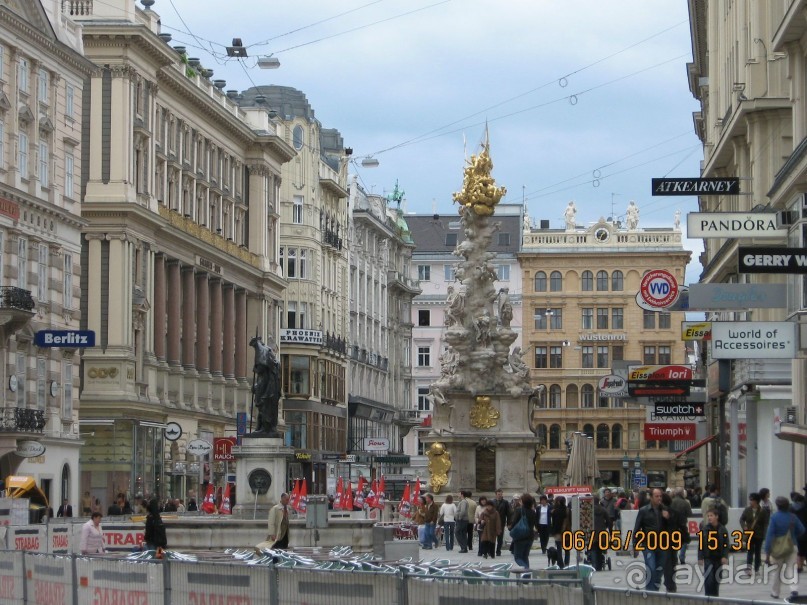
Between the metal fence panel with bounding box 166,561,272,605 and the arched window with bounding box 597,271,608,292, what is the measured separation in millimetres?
123457

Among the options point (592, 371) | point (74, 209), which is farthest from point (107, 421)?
point (592, 371)

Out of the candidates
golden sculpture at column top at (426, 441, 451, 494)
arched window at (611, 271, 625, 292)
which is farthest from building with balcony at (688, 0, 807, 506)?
arched window at (611, 271, 625, 292)

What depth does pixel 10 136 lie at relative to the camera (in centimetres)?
5928

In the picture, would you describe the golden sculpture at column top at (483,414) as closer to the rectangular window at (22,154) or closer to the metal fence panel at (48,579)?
the rectangular window at (22,154)

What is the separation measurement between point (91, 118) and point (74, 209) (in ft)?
31.6

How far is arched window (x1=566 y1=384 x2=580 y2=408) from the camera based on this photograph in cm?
14012

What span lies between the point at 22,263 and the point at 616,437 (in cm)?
8420

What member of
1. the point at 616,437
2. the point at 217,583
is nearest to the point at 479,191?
the point at 217,583

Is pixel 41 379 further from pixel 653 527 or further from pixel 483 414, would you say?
pixel 653 527

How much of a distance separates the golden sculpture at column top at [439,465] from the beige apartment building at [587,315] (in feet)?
275

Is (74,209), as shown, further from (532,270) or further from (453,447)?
(532,270)

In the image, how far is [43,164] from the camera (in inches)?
2457

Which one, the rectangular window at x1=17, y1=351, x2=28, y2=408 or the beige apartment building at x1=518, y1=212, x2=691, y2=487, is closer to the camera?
the rectangular window at x1=17, y1=351, x2=28, y2=408

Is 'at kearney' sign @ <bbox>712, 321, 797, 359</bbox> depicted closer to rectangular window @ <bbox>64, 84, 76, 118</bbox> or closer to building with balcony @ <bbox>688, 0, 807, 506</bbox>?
building with balcony @ <bbox>688, 0, 807, 506</bbox>
